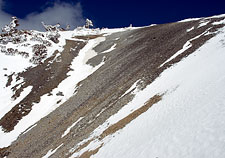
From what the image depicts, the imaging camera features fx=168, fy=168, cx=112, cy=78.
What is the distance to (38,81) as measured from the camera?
148 feet

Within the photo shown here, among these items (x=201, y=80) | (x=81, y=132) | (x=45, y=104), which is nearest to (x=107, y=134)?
(x=81, y=132)

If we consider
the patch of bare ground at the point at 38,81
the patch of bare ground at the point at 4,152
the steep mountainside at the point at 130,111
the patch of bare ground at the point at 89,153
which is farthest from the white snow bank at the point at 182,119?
the patch of bare ground at the point at 38,81

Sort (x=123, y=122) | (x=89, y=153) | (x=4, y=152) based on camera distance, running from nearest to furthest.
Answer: (x=89, y=153), (x=123, y=122), (x=4, y=152)

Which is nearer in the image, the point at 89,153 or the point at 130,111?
the point at 89,153

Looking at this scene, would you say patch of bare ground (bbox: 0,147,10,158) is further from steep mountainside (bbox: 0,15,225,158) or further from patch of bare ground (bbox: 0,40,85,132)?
patch of bare ground (bbox: 0,40,85,132)

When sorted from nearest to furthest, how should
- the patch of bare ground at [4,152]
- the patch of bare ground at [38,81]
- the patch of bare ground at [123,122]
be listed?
1. the patch of bare ground at [123,122]
2. the patch of bare ground at [4,152]
3. the patch of bare ground at [38,81]

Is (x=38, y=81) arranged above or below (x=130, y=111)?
below

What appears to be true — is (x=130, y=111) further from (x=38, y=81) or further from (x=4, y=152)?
(x=38, y=81)

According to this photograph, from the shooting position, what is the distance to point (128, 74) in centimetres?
2950


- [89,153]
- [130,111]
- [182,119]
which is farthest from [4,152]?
[182,119]

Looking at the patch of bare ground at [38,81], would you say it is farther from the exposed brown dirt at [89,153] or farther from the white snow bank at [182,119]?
the white snow bank at [182,119]

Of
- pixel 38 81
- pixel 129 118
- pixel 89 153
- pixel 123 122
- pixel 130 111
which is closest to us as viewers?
pixel 89 153

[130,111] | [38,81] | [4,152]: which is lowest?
[4,152]

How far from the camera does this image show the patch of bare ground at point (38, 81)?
1345 inches
